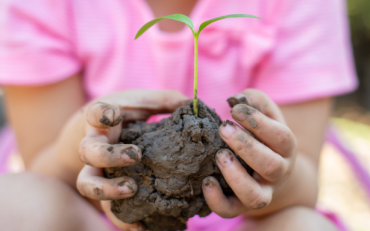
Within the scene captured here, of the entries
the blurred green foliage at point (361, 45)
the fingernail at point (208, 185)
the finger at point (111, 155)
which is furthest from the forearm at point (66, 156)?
the blurred green foliage at point (361, 45)

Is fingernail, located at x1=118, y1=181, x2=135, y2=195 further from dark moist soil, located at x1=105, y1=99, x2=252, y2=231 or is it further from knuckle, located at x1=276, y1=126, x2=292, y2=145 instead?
knuckle, located at x1=276, y1=126, x2=292, y2=145

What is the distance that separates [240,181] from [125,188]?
1.17ft

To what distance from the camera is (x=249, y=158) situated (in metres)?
0.91

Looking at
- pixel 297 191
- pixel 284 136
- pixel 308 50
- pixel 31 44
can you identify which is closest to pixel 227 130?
pixel 284 136

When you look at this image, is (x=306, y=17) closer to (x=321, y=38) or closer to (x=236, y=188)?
(x=321, y=38)

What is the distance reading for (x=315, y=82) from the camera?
166 centimetres

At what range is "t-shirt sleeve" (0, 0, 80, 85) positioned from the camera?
5.11 ft

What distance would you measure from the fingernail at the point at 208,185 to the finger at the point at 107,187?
224 mm

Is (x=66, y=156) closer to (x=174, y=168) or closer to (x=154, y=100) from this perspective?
(x=154, y=100)

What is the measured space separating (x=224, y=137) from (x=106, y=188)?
40 cm

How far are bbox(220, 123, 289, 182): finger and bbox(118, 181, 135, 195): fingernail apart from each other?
33cm

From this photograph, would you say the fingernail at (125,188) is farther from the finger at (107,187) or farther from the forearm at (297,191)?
the forearm at (297,191)

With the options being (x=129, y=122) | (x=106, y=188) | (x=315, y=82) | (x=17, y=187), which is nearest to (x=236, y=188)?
(x=106, y=188)

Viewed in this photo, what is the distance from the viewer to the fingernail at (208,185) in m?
0.94
